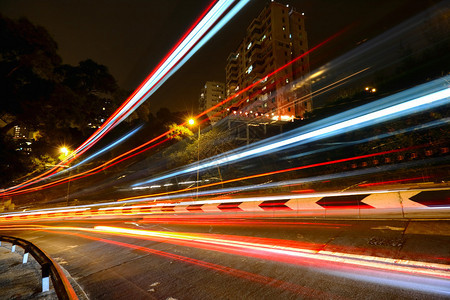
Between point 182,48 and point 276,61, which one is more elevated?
point 276,61

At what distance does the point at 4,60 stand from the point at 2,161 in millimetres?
5047

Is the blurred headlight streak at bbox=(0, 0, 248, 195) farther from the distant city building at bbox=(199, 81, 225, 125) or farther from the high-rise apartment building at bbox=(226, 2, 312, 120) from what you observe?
the distant city building at bbox=(199, 81, 225, 125)

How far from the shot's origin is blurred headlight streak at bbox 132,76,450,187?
58.1 feet

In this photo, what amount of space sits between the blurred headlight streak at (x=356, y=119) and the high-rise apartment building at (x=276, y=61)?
32795mm

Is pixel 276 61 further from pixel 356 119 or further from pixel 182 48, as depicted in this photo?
pixel 182 48

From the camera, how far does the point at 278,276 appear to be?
4285 mm

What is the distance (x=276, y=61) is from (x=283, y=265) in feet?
256

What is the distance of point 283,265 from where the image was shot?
475 centimetres

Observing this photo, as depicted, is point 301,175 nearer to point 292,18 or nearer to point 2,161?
point 2,161

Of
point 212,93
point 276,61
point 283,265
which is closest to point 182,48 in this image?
point 283,265

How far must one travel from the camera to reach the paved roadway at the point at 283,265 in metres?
3.61

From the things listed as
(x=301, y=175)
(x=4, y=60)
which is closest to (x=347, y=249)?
(x=4, y=60)

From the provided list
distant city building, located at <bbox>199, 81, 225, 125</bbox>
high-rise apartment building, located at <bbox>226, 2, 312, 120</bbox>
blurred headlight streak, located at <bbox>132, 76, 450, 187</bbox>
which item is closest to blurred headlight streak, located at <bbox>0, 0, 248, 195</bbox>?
blurred headlight streak, located at <bbox>132, 76, 450, 187</bbox>

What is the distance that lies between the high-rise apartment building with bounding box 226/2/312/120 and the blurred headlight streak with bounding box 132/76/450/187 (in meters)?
32.8
